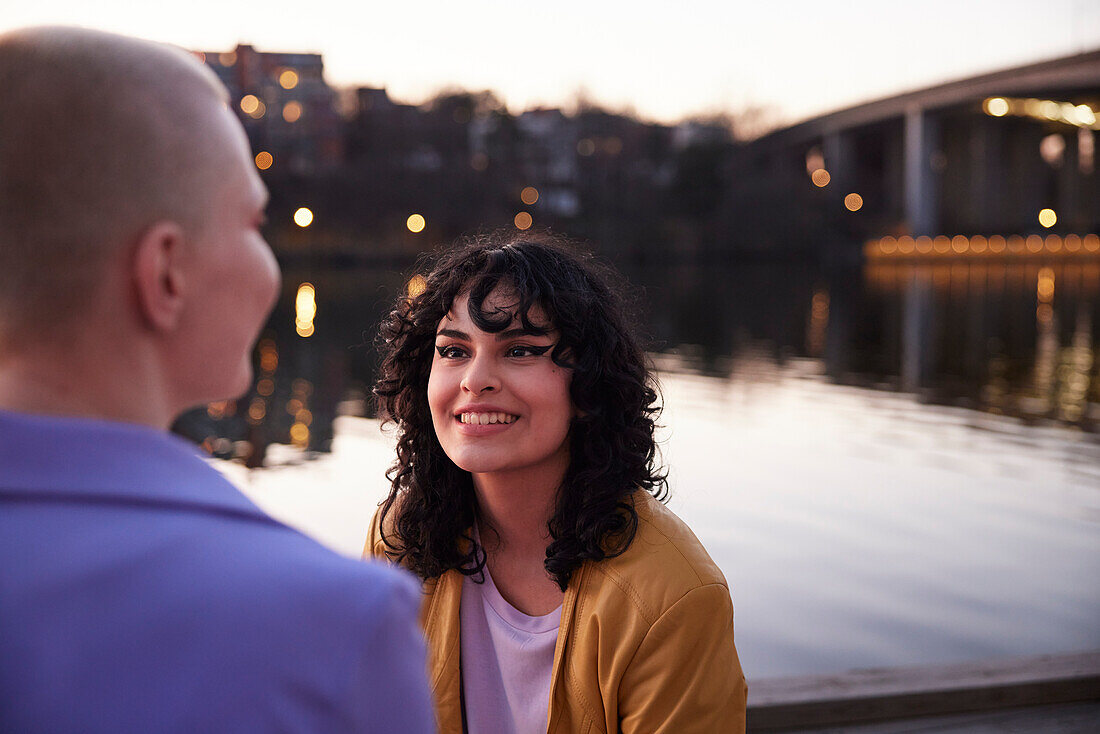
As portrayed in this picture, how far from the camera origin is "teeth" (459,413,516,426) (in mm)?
2205

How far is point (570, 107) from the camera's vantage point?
85250 mm

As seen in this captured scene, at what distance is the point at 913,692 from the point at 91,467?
3265 mm

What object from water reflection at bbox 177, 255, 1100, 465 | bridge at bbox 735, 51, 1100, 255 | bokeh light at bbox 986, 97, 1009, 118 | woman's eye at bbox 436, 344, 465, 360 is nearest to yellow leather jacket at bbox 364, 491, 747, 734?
woman's eye at bbox 436, 344, 465, 360

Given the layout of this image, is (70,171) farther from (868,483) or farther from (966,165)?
(966,165)

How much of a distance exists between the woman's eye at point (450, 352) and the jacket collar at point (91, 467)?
5.19 ft

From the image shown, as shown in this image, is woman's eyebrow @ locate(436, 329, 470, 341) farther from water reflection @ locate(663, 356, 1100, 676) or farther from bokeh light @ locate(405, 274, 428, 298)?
water reflection @ locate(663, 356, 1100, 676)

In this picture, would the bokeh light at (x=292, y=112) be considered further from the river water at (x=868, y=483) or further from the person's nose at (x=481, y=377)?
the person's nose at (x=481, y=377)

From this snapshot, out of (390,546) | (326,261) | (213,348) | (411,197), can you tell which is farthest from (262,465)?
(411,197)

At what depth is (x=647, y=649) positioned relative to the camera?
6.42 feet

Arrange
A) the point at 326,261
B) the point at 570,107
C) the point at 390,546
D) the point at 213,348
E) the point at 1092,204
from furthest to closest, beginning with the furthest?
the point at 570,107 → the point at 1092,204 → the point at 326,261 → the point at 390,546 → the point at 213,348

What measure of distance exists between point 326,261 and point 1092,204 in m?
53.3

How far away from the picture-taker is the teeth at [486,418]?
2.21 metres

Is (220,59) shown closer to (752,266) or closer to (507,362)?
(507,362)

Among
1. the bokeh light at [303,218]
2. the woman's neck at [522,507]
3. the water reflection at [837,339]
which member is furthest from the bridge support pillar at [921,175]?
the woman's neck at [522,507]
